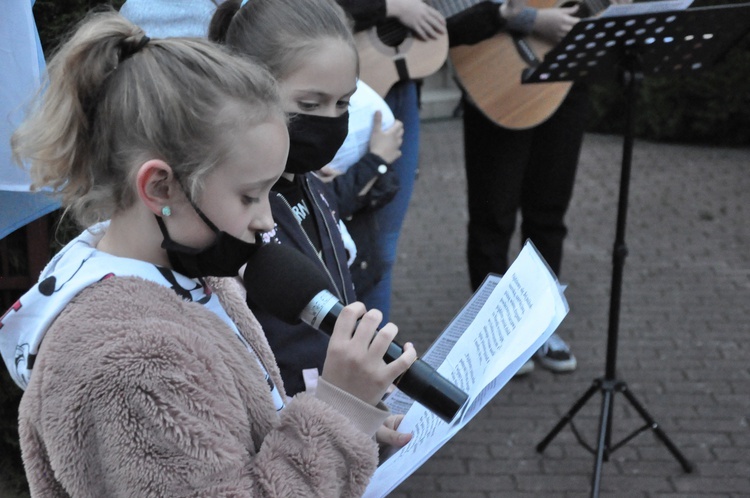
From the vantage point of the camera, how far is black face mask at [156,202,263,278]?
1412 millimetres

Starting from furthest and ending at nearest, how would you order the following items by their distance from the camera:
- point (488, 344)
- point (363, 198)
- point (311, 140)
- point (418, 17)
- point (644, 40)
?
1. point (418, 17)
2. point (644, 40)
3. point (363, 198)
4. point (311, 140)
5. point (488, 344)

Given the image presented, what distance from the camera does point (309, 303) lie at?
57.6 inches

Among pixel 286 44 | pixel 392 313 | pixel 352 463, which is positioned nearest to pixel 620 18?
pixel 286 44

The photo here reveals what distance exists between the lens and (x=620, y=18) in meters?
2.81

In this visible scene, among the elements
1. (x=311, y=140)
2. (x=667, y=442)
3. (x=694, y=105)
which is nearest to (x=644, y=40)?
(x=311, y=140)

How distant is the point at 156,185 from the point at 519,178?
9.41 feet

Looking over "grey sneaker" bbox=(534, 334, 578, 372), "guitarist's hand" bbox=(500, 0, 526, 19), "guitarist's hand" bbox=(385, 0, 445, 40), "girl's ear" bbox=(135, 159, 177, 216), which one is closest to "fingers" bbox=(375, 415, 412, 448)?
"girl's ear" bbox=(135, 159, 177, 216)

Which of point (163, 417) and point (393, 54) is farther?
point (393, 54)

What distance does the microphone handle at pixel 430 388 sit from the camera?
4.44ft

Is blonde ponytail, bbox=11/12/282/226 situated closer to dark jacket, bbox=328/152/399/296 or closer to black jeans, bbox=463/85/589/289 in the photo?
Answer: dark jacket, bbox=328/152/399/296

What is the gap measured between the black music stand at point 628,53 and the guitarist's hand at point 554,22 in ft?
1.92

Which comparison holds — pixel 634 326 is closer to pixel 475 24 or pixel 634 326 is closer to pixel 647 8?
pixel 475 24

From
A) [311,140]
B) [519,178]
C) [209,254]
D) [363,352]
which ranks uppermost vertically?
[209,254]

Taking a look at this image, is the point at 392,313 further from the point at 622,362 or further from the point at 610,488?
the point at 610,488
